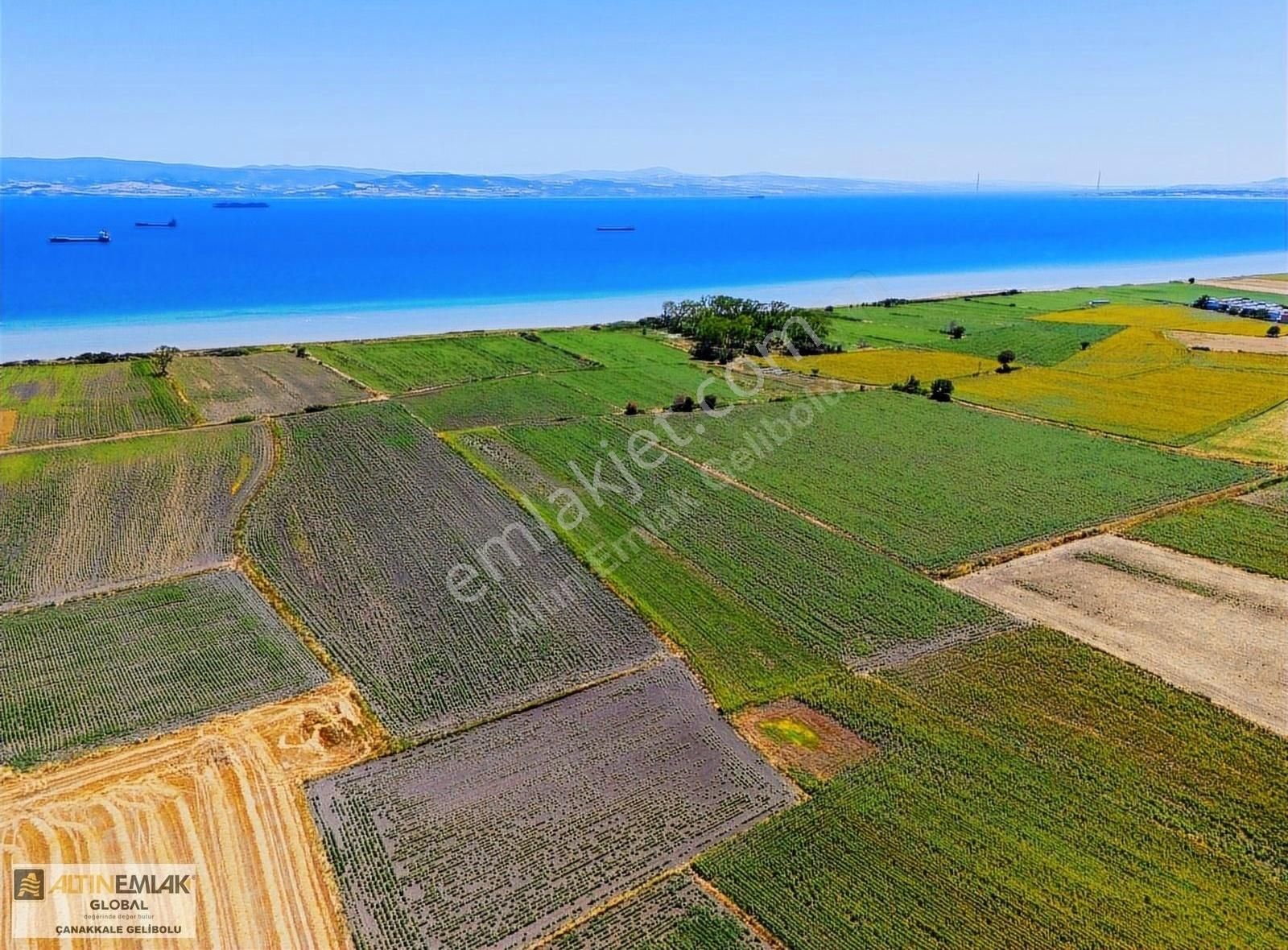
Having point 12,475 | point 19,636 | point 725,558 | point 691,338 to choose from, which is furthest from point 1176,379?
point 12,475

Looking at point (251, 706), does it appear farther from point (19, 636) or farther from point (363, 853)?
point (19, 636)

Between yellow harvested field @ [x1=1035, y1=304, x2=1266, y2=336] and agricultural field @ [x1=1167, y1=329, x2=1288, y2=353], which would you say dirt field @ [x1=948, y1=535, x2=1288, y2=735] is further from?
yellow harvested field @ [x1=1035, y1=304, x2=1266, y2=336]

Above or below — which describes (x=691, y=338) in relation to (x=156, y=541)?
above

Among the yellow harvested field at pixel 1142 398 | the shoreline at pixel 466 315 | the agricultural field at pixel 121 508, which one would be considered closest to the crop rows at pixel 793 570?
the agricultural field at pixel 121 508

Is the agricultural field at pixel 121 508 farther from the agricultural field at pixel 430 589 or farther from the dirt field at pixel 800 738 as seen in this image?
the dirt field at pixel 800 738

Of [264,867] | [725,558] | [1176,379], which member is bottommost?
[264,867]

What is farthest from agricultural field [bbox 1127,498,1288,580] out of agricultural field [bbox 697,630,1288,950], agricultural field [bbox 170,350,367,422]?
agricultural field [bbox 170,350,367,422]
